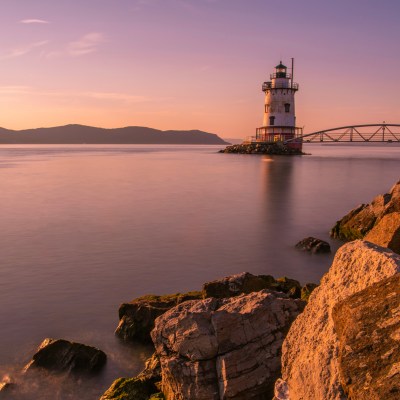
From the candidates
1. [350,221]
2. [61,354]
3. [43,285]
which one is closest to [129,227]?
[43,285]

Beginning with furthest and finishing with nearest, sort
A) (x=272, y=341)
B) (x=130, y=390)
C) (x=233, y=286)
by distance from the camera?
(x=233, y=286)
(x=130, y=390)
(x=272, y=341)

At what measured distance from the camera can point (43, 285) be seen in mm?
11234

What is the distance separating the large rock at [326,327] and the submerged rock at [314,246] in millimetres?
10016

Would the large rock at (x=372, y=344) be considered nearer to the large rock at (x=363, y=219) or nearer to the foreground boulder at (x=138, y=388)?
the foreground boulder at (x=138, y=388)

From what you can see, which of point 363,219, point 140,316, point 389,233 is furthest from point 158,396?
point 363,219

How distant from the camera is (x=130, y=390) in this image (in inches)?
232

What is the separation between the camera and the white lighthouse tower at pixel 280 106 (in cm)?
7106

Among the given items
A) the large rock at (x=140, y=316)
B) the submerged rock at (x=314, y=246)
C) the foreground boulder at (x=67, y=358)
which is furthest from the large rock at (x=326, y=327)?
the submerged rock at (x=314, y=246)

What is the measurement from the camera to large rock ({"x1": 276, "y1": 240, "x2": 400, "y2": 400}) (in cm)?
349

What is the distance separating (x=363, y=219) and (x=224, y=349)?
1134cm

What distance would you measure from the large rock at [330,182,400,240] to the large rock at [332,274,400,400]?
36.8 ft

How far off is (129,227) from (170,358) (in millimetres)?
14041

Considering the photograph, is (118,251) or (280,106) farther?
(280,106)

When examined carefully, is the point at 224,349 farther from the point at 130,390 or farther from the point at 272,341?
the point at 130,390
